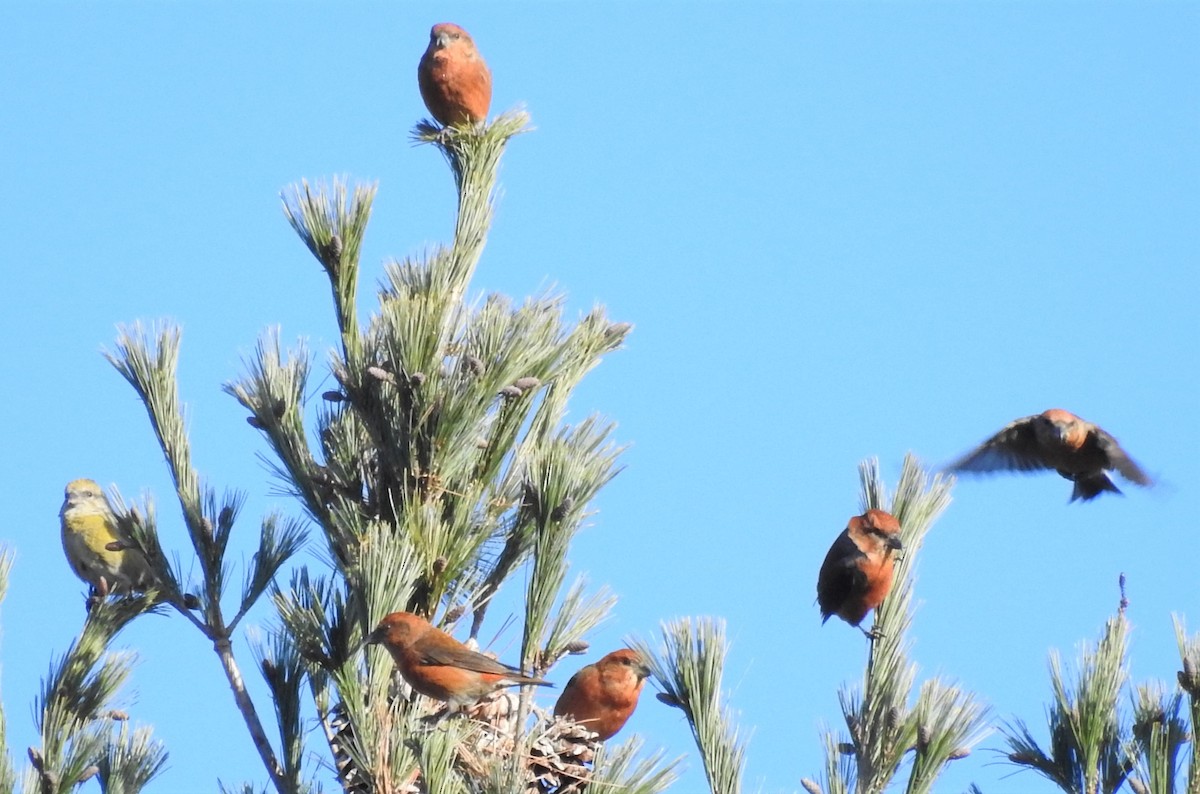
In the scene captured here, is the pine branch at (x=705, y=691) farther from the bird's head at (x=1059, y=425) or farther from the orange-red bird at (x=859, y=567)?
the bird's head at (x=1059, y=425)

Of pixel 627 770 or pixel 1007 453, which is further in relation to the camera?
pixel 1007 453

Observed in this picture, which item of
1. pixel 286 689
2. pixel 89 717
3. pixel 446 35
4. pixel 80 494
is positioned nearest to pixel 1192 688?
pixel 286 689

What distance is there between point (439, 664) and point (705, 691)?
61cm

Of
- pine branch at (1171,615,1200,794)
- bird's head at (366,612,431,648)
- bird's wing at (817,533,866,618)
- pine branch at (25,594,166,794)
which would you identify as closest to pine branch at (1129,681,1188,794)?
pine branch at (1171,615,1200,794)

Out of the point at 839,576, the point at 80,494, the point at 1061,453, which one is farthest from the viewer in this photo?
the point at 1061,453

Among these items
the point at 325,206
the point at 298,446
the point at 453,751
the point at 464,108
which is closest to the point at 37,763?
the point at 298,446

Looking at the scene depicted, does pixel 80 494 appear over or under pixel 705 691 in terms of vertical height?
over

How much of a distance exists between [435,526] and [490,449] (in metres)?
0.31

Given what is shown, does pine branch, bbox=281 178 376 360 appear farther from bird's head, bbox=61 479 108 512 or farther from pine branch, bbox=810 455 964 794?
bird's head, bbox=61 479 108 512

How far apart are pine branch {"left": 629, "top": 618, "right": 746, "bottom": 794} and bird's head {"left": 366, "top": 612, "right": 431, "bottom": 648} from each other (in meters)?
0.52

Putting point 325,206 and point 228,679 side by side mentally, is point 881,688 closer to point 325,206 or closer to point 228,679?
point 228,679

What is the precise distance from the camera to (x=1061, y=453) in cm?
690

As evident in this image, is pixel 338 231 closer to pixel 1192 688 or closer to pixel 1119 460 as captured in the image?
pixel 1192 688

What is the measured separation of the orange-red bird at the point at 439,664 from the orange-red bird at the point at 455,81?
206cm
